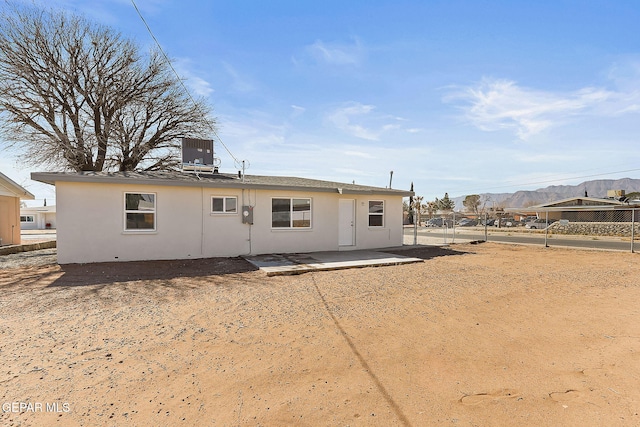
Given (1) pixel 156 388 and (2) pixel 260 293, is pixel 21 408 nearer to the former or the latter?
(1) pixel 156 388

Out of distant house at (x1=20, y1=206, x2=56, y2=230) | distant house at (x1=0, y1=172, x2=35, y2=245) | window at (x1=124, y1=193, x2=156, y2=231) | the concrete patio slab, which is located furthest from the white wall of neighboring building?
distant house at (x1=20, y1=206, x2=56, y2=230)

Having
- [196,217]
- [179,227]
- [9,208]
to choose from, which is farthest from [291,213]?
[9,208]

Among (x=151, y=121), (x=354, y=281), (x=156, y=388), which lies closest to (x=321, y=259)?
(x=354, y=281)

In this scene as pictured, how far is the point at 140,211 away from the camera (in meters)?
9.80

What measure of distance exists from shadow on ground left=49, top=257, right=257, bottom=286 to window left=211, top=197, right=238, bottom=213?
1690 millimetres

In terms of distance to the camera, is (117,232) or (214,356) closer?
Answer: (214,356)

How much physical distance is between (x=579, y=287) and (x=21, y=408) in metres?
9.09

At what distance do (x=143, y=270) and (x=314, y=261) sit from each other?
4644 mm

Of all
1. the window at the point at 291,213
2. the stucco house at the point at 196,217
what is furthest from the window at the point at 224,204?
the window at the point at 291,213

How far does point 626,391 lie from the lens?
2.93m

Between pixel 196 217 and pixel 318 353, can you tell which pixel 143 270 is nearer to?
pixel 196 217

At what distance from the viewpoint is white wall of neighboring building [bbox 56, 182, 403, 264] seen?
9.16m

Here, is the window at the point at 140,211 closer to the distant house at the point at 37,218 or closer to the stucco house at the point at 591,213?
the stucco house at the point at 591,213

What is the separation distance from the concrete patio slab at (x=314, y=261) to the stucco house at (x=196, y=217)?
851mm
